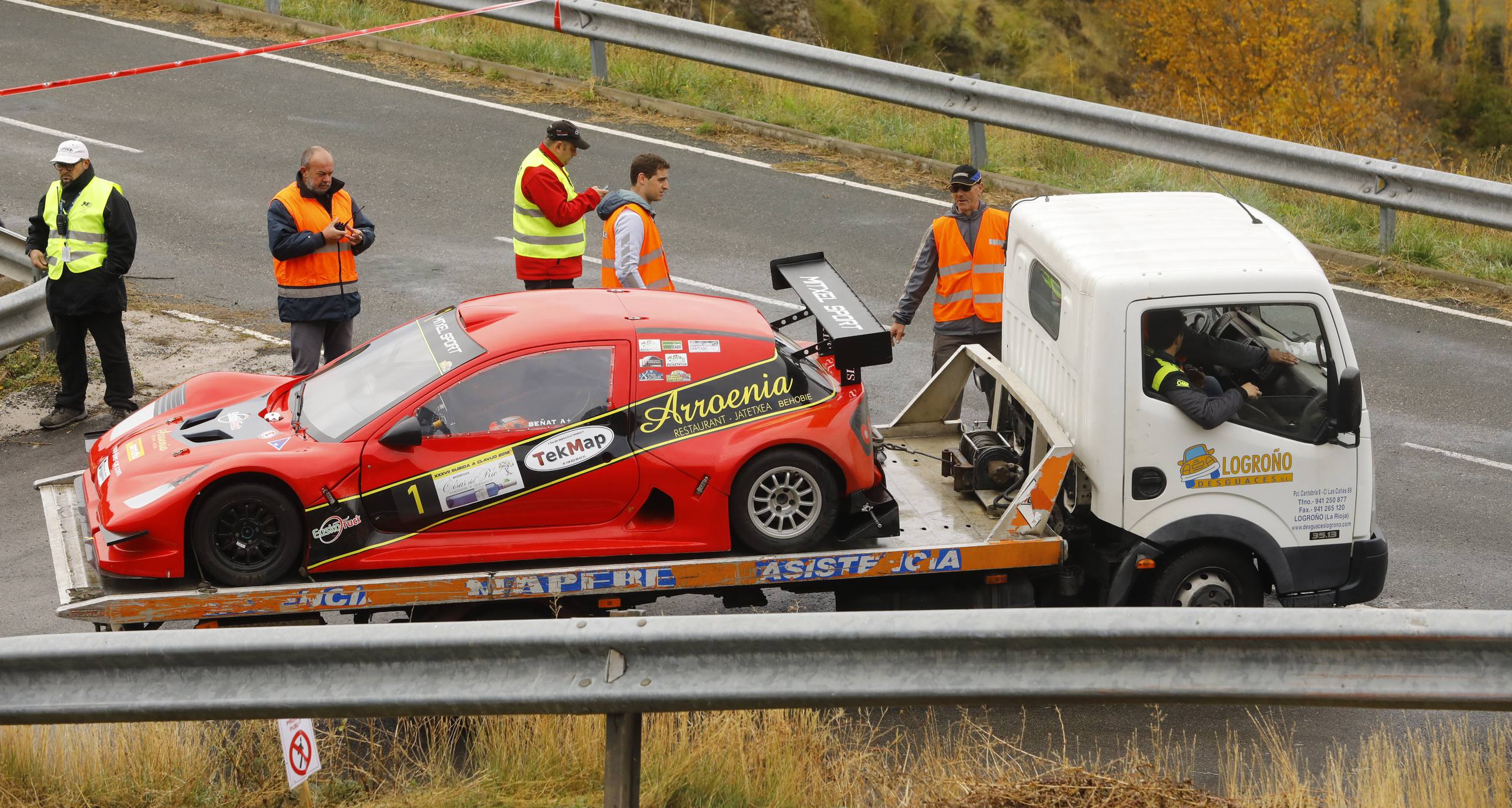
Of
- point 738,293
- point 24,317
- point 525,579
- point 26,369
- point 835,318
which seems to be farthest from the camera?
point 738,293

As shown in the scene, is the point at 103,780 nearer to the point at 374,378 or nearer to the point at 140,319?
the point at 374,378

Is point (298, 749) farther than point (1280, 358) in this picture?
No

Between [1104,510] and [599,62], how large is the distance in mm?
11861

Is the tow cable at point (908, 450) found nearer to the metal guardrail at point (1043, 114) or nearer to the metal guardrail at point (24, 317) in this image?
the metal guardrail at point (24, 317)

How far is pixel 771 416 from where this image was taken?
23.9 ft

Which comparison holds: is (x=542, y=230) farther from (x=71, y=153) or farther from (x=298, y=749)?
(x=298, y=749)

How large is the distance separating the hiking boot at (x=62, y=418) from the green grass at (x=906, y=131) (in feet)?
28.2

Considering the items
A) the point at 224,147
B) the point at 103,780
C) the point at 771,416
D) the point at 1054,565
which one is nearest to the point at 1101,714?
the point at 1054,565

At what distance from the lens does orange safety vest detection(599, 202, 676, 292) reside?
9.81 m

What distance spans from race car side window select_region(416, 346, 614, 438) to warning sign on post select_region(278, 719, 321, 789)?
2.31 metres

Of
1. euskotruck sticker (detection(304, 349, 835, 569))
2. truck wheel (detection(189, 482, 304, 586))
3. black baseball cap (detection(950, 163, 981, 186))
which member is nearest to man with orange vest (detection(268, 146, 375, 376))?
truck wheel (detection(189, 482, 304, 586))

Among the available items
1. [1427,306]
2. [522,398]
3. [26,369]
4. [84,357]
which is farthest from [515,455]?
[1427,306]

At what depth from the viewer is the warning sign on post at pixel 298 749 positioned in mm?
4887

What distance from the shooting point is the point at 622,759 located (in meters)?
4.21
